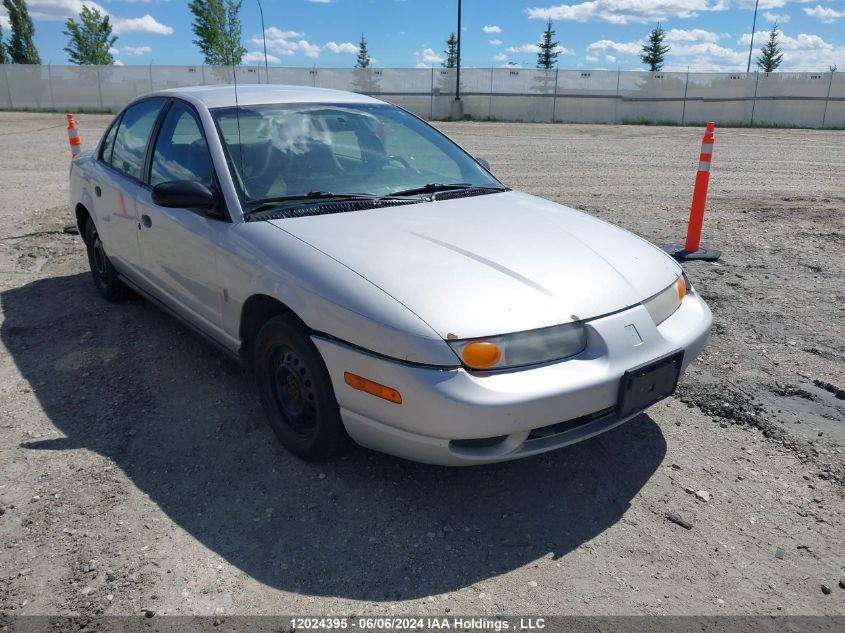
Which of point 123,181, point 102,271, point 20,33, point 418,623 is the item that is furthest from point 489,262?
point 20,33

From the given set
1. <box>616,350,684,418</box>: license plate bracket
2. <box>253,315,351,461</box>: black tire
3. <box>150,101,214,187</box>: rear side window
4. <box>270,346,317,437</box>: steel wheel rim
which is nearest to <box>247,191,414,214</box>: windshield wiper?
<box>150,101,214,187</box>: rear side window

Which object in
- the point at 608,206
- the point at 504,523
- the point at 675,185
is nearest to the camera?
the point at 504,523

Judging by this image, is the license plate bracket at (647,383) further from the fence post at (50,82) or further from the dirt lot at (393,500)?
the fence post at (50,82)

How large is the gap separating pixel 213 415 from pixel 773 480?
281cm

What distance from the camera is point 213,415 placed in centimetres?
372

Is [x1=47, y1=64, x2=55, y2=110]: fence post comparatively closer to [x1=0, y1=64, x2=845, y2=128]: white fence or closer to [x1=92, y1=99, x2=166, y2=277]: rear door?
[x1=0, y1=64, x2=845, y2=128]: white fence

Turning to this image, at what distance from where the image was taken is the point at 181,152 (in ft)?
13.2

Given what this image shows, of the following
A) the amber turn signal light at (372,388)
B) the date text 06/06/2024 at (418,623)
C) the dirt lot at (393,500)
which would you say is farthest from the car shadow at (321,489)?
the amber turn signal light at (372,388)

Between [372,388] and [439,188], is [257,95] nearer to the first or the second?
[439,188]

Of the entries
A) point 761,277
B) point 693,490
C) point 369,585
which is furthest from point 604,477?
point 761,277

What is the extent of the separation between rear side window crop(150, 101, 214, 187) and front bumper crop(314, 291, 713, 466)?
58.8 inches

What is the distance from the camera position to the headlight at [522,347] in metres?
2.56

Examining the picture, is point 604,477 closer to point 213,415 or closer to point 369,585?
point 369,585

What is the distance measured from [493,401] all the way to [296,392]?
42.7 inches
